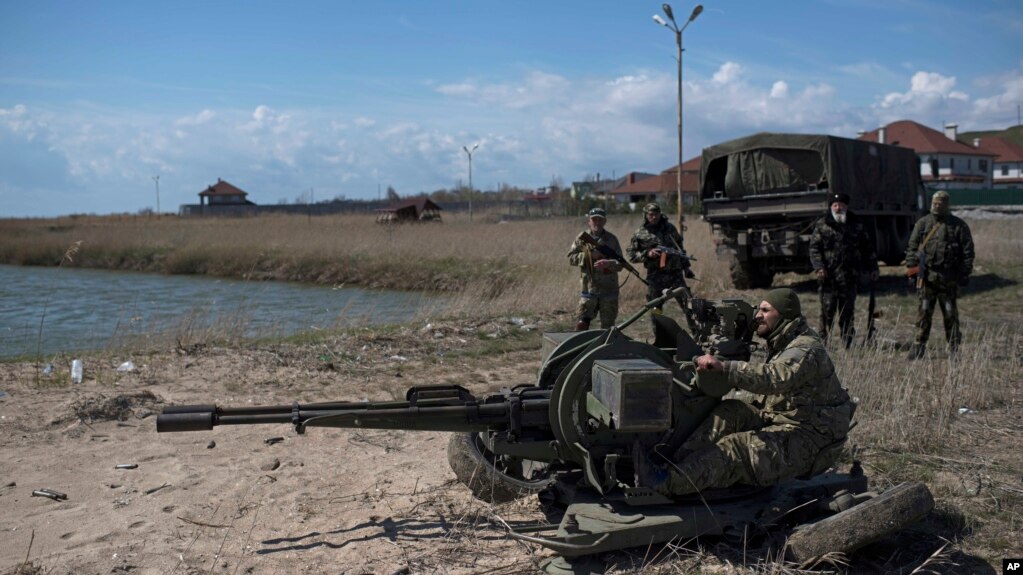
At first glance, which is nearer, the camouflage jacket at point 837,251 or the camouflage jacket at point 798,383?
the camouflage jacket at point 798,383

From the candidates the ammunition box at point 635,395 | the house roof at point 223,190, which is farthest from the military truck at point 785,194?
the house roof at point 223,190

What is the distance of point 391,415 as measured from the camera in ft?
13.9

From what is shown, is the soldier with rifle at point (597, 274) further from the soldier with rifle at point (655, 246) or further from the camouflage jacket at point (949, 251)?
the camouflage jacket at point (949, 251)

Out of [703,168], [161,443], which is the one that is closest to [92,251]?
[703,168]

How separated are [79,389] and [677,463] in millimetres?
5640

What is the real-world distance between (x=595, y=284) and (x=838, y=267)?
106 inches

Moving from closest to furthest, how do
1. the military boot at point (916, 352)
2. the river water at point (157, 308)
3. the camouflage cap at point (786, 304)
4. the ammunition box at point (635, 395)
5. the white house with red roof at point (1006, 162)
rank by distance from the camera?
1. the ammunition box at point (635, 395)
2. the camouflage cap at point (786, 304)
3. the military boot at point (916, 352)
4. the river water at point (157, 308)
5. the white house with red roof at point (1006, 162)

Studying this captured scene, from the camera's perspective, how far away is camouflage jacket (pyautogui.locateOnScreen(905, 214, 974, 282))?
8773mm

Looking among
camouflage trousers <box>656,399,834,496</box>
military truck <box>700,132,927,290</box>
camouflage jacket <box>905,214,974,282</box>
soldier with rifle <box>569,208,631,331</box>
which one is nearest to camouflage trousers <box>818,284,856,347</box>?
camouflage jacket <box>905,214,974,282</box>

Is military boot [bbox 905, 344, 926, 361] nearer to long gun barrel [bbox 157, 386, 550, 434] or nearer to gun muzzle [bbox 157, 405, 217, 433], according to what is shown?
long gun barrel [bbox 157, 386, 550, 434]

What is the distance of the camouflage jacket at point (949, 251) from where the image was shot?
8773 millimetres

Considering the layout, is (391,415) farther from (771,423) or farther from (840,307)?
(840,307)

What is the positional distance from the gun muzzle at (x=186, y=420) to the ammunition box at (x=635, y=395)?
202 centimetres

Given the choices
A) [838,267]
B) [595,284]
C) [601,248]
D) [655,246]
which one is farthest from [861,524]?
[838,267]
